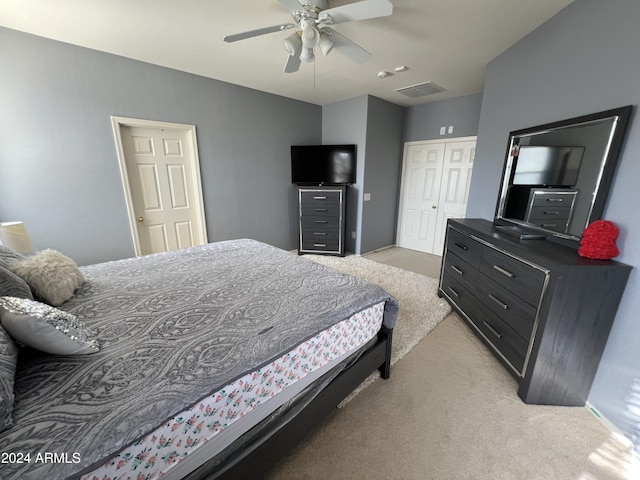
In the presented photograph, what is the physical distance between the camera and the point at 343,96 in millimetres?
3918

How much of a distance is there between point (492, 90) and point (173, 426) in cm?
357

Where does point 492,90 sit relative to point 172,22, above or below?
below

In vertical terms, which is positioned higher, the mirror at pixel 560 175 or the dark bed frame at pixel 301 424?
the mirror at pixel 560 175

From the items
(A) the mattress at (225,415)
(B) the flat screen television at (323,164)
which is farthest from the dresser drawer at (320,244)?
(A) the mattress at (225,415)

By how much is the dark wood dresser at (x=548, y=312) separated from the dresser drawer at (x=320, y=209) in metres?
2.39

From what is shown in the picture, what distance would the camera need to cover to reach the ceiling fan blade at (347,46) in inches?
71.0

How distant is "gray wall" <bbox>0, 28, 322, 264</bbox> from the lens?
2.28 meters

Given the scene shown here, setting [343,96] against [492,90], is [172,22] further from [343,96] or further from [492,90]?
[492,90]

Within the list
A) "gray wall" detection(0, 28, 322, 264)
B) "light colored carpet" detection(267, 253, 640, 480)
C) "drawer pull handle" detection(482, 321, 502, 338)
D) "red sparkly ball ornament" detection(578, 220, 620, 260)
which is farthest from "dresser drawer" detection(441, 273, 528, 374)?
"gray wall" detection(0, 28, 322, 264)

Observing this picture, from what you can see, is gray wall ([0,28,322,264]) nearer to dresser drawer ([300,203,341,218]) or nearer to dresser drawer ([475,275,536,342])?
dresser drawer ([300,203,341,218])

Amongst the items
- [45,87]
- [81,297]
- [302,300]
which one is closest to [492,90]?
[302,300]

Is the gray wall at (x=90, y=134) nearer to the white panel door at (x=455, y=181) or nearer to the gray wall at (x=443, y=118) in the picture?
the gray wall at (x=443, y=118)

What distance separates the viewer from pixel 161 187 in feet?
10.3

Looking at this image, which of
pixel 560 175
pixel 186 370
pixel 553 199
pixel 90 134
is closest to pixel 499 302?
pixel 553 199
